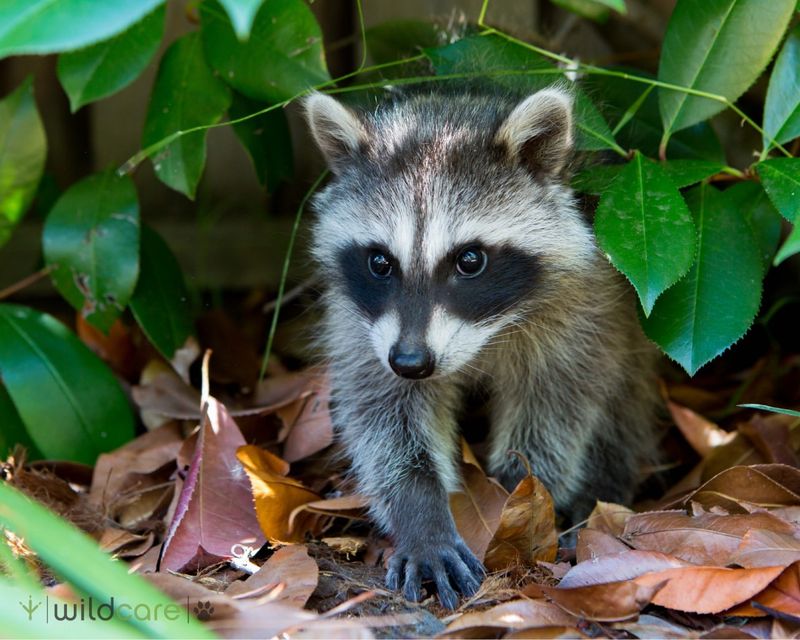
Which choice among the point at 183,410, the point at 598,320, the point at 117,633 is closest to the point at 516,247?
the point at 598,320

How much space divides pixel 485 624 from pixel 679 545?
0.72m

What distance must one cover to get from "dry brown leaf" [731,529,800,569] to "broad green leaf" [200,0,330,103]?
205 centimetres

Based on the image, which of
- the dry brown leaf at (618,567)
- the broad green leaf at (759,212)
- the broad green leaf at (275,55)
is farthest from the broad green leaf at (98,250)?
the broad green leaf at (759,212)

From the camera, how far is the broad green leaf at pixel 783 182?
9.42 ft

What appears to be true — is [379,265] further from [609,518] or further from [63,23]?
[63,23]

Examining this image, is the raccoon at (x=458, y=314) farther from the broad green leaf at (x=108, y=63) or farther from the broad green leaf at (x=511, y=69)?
the broad green leaf at (x=108, y=63)

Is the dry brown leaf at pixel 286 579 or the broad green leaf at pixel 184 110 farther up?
the broad green leaf at pixel 184 110

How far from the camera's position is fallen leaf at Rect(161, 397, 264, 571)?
299 cm

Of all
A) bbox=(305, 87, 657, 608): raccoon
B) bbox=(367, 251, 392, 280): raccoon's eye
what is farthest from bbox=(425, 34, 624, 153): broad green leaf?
bbox=(367, 251, 392, 280): raccoon's eye

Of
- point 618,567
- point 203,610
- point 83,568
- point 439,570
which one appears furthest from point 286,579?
point 83,568

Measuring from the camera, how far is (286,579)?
2.75m

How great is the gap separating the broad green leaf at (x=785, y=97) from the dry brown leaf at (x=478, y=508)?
4.83 ft

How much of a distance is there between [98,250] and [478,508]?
5.90ft

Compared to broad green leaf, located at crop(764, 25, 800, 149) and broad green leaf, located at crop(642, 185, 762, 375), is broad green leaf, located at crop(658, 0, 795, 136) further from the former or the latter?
broad green leaf, located at crop(642, 185, 762, 375)
